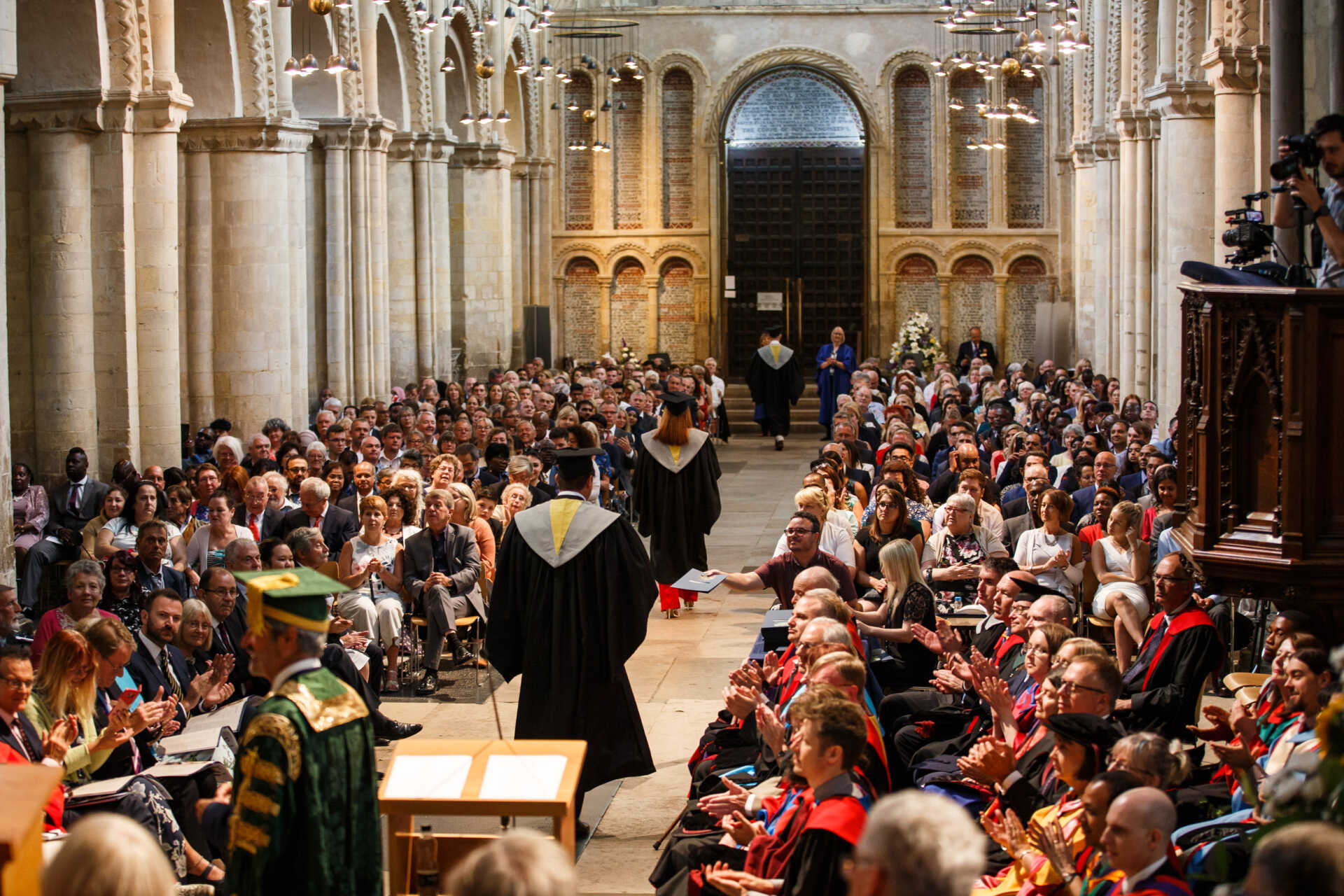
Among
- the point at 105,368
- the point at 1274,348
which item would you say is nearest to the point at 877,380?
the point at 105,368

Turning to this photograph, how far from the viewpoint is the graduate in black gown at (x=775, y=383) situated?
83.3 ft

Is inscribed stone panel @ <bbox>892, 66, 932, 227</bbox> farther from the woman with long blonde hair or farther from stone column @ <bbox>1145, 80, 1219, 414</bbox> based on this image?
the woman with long blonde hair

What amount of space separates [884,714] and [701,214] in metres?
24.6

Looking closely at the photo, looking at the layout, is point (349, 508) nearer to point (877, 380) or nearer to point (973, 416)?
point (973, 416)

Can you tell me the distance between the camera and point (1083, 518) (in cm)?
1099

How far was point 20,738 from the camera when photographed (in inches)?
246

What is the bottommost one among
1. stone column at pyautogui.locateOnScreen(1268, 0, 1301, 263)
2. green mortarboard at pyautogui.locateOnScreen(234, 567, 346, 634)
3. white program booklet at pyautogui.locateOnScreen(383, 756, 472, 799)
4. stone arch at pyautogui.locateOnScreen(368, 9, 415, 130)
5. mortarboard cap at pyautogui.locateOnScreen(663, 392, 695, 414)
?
white program booklet at pyautogui.locateOnScreen(383, 756, 472, 799)

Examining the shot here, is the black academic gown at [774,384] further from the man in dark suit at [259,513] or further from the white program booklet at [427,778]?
the white program booklet at [427,778]

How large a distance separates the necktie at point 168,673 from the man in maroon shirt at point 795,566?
9.58ft

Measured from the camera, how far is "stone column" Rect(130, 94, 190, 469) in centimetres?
1487

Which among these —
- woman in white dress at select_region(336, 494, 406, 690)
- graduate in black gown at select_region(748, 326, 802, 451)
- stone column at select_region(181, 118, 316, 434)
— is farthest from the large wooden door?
woman in white dress at select_region(336, 494, 406, 690)

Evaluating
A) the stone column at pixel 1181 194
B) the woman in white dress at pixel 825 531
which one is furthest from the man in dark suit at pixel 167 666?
the stone column at pixel 1181 194

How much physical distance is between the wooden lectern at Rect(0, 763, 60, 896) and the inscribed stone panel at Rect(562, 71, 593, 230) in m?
28.2

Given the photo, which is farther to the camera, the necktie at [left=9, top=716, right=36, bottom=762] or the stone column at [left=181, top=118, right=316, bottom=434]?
the stone column at [left=181, top=118, right=316, bottom=434]
